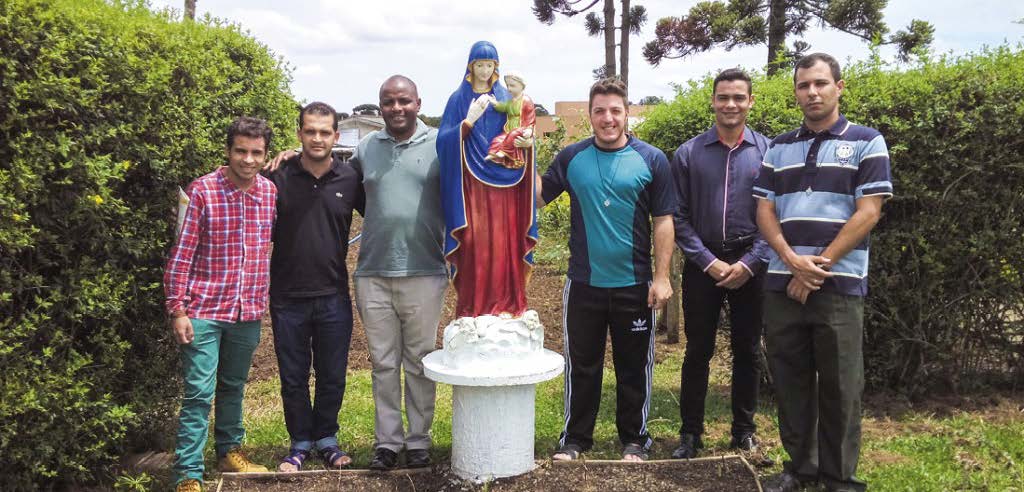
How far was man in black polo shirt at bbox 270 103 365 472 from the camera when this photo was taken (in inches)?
168

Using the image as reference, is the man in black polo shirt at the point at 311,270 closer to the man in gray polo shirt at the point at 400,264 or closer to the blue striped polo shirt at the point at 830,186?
the man in gray polo shirt at the point at 400,264

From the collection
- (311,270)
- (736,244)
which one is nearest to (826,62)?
(736,244)

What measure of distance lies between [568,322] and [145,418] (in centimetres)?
246

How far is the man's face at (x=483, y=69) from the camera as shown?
4051 mm

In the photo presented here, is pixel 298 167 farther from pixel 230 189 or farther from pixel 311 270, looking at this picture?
pixel 311 270

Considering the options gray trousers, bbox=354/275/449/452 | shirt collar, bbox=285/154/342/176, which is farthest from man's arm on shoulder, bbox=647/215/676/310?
shirt collar, bbox=285/154/342/176

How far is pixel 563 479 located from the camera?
13.5 ft

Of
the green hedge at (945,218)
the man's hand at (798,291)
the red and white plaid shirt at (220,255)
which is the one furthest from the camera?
the green hedge at (945,218)

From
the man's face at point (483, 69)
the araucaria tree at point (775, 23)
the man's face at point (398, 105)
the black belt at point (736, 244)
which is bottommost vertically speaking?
the black belt at point (736, 244)

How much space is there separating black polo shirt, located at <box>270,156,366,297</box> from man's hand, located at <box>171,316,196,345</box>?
21.8 inches

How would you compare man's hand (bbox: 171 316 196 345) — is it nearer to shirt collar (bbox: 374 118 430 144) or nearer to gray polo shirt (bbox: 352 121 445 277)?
gray polo shirt (bbox: 352 121 445 277)

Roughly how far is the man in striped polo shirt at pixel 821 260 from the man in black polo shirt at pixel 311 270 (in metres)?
2.25

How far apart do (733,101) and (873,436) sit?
7.63 ft

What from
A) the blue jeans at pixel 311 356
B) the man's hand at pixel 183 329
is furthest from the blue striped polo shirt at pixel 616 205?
the man's hand at pixel 183 329
